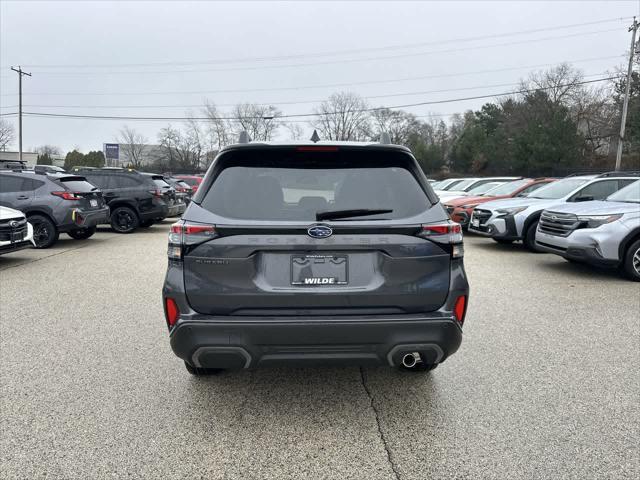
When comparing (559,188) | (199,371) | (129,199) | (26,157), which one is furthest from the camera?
(26,157)

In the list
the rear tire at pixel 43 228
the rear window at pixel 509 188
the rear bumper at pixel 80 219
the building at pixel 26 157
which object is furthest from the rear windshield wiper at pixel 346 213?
the building at pixel 26 157

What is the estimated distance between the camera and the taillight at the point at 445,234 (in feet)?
9.38

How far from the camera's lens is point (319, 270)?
9.16 feet

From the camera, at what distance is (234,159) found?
3055 mm

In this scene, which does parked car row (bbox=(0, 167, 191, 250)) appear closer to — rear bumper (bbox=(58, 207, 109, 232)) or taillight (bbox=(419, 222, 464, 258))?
rear bumper (bbox=(58, 207, 109, 232))

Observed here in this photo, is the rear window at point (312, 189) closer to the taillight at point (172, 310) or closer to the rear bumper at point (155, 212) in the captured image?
the taillight at point (172, 310)

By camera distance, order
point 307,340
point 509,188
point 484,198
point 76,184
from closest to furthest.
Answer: point 307,340, point 76,184, point 484,198, point 509,188

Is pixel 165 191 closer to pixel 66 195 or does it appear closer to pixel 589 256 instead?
pixel 66 195

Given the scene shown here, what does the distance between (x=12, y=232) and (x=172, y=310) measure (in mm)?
6762

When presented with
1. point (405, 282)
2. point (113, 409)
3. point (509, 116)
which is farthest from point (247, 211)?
point (509, 116)

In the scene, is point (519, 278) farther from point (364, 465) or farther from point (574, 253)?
point (364, 465)

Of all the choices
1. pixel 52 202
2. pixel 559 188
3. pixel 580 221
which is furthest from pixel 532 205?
pixel 52 202

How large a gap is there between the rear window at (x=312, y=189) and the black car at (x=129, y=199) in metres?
11.6

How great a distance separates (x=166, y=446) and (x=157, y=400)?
62 cm
